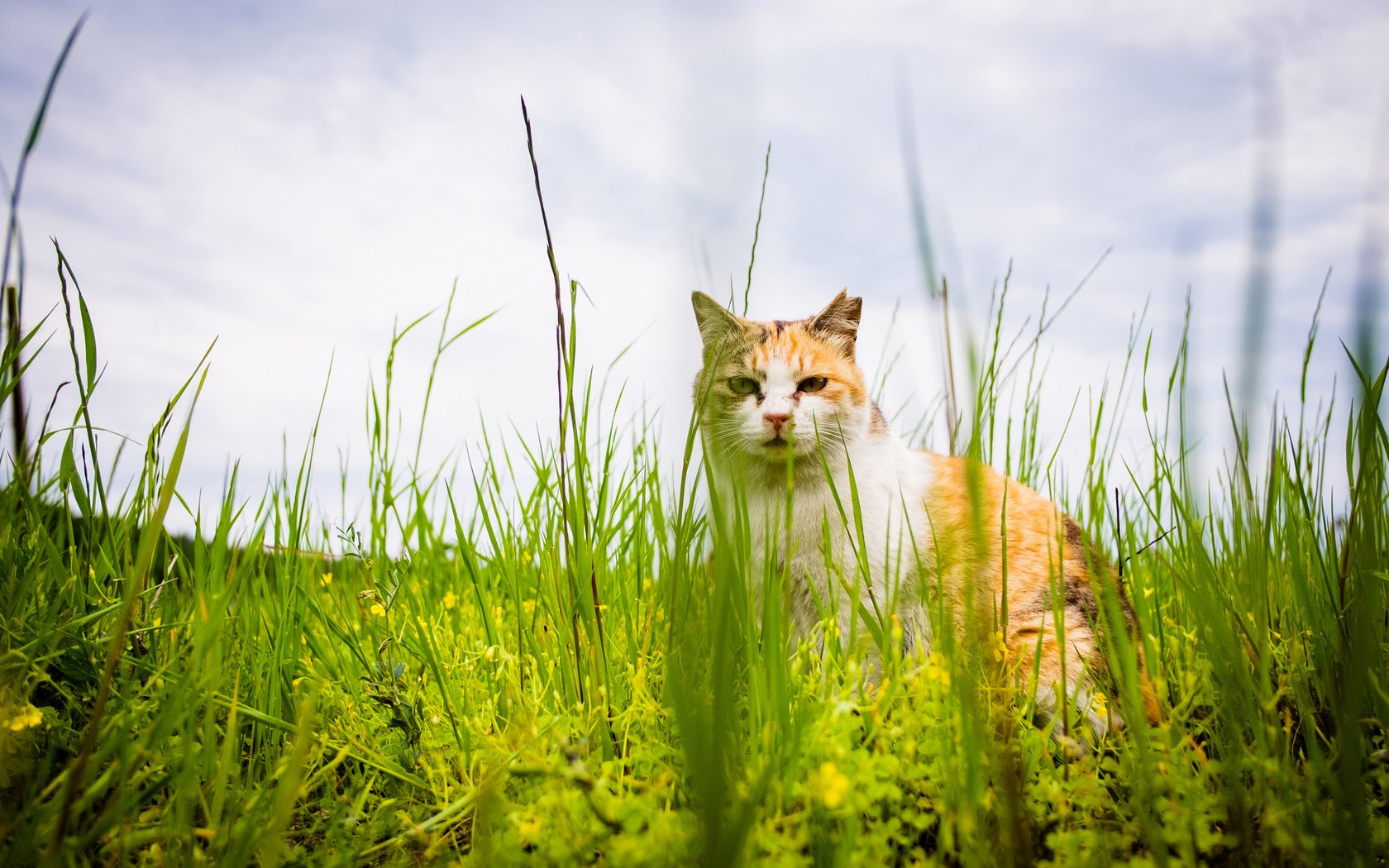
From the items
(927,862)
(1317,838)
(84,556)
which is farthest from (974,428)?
(84,556)

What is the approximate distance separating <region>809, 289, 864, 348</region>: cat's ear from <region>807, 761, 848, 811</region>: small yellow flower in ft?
7.26

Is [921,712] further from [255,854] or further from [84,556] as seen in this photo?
[84,556]

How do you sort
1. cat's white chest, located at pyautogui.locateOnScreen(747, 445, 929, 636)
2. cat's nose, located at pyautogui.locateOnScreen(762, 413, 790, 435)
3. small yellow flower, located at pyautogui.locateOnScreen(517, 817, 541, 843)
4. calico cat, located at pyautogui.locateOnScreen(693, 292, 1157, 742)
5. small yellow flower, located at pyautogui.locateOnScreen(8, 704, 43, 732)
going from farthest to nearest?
1. cat's nose, located at pyautogui.locateOnScreen(762, 413, 790, 435)
2. cat's white chest, located at pyautogui.locateOnScreen(747, 445, 929, 636)
3. calico cat, located at pyautogui.locateOnScreen(693, 292, 1157, 742)
4. small yellow flower, located at pyautogui.locateOnScreen(8, 704, 43, 732)
5. small yellow flower, located at pyautogui.locateOnScreen(517, 817, 541, 843)

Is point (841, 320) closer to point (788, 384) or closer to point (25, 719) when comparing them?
point (788, 384)

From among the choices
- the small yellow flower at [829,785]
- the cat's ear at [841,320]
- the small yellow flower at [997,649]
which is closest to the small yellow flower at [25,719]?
the small yellow flower at [829,785]

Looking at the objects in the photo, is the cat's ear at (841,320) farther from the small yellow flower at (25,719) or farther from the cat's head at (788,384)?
the small yellow flower at (25,719)

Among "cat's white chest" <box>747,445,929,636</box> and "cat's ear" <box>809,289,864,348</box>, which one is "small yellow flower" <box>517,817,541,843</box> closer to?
"cat's white chest" <box>747,445,929,636</box>

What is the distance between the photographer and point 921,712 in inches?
61.1

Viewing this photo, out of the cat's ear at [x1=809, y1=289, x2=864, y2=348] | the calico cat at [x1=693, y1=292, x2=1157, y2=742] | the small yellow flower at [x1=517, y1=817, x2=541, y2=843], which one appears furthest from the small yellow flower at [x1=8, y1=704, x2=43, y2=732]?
the cat's ear at [x1=809, y1=289, x2=864, y2=348]

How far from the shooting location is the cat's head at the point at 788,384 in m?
2.77

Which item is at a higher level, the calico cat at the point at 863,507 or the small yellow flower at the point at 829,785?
the calico cat at the point at 863,507

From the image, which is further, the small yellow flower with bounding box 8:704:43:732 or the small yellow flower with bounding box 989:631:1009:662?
the small yellow flower with bounding box 989:631:1009:662

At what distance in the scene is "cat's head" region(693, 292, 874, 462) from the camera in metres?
2.77

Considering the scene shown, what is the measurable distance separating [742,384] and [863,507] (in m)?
0.71
